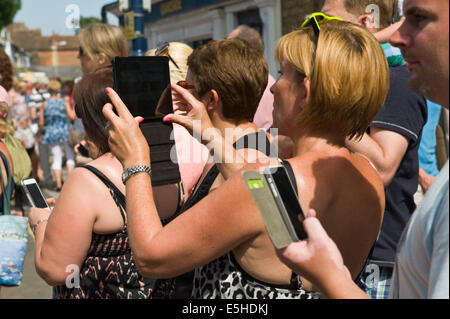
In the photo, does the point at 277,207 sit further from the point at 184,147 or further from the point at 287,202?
the point at 184,147

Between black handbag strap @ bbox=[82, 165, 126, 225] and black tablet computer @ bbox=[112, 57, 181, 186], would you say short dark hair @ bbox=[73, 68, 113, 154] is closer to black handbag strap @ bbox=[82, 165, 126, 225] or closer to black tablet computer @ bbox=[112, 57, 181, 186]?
black handbag strap @ bbox=[82, 165, 126, 225]

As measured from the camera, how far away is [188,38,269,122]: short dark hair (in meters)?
2.32

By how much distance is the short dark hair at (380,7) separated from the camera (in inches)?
101

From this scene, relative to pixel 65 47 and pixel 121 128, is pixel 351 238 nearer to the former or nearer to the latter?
pixel 121 128

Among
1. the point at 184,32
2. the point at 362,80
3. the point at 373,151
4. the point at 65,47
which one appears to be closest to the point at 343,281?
the point at 362,80

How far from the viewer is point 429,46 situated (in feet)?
3.68

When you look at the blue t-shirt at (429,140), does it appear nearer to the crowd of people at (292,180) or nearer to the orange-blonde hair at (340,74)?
the crowd of people at (292,180)

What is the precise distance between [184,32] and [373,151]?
12.9 m

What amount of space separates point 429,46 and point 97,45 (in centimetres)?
325

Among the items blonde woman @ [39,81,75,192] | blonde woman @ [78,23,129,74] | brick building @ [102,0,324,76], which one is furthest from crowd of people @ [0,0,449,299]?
blonde woman @ [39,81,75,192]

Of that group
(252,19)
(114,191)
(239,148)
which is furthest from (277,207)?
(252,19)

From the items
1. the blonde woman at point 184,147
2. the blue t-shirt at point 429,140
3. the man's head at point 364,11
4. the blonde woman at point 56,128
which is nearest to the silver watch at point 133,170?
the blonde woman at point 184,147

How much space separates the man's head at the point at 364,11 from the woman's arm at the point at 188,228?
4.25 ft

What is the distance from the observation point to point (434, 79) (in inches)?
44.6
